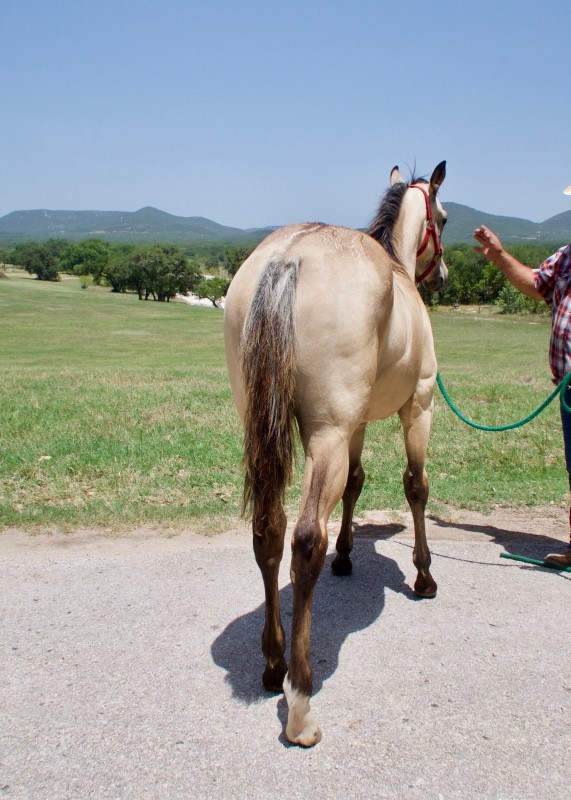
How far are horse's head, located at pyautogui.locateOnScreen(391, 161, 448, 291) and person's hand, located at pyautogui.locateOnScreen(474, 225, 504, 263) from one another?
0.97 ft

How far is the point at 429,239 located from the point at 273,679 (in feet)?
10.9

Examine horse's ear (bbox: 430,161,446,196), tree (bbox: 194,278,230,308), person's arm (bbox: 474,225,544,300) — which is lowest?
tree (bbox: 194,278,230,308)

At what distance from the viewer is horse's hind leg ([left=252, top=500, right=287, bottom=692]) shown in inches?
128

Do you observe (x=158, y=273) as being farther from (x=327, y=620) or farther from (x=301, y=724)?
(x=301, y=724)

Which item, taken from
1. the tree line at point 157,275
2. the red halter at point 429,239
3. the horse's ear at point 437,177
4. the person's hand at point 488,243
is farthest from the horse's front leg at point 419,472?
the tree line at point 157,275

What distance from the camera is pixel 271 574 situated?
3.36m

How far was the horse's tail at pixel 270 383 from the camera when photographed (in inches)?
120

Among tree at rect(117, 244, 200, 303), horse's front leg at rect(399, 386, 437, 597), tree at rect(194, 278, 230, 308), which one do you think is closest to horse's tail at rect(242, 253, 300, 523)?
horse's front leg at rect(399, 386, 437, 597)

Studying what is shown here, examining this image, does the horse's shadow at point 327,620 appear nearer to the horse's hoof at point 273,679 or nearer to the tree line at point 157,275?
the horse's hoof at point 273,679

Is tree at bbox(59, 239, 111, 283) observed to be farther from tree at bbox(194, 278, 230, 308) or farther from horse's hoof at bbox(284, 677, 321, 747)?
horse's hoof at bbox(284, 677, 321, 747)

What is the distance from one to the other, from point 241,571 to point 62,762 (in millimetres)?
1982

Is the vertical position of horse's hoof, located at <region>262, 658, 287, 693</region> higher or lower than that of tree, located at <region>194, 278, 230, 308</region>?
higher

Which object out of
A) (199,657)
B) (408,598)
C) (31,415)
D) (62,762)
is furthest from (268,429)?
(31,415)

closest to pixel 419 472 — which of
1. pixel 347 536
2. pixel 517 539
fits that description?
pixel 347 536
